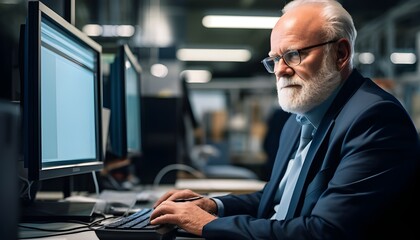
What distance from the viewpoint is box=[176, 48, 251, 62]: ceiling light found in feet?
35.3

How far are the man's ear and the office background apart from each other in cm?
88

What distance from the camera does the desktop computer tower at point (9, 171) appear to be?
49cm

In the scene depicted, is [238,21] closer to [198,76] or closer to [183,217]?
[183,217]

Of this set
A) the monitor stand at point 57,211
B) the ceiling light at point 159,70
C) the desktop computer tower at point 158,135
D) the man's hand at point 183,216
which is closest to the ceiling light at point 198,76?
the ceiling light at point 159,70

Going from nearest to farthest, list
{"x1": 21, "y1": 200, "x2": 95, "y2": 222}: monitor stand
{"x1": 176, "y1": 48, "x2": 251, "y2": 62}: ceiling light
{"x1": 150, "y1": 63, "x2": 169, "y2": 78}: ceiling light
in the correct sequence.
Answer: {"x1": 21, "y1": 200, "x2": 95, "y2": 222}: monitor stand
{"x1": 150, "y1": 63, "x2": 169, "y2": 78}: ceiling light
{"x1": 176, "y1": 48, "x2": 251, "y2": 62}: ceiling light

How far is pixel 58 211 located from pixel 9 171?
834 mm

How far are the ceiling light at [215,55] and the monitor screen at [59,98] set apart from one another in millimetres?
9022

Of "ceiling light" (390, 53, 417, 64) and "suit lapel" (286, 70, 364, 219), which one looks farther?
"ceiling light" (390, 53, 417, 64)

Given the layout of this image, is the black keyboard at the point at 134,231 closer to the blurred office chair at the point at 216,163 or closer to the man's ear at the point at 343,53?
the man's ear at the point at 343,53

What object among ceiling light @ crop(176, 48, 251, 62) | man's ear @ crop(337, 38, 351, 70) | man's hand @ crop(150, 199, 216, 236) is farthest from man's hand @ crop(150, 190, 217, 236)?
ceiling light @ crop(176, 48, 251, 62)

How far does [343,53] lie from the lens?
4.18 ft

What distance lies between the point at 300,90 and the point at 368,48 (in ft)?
23.0

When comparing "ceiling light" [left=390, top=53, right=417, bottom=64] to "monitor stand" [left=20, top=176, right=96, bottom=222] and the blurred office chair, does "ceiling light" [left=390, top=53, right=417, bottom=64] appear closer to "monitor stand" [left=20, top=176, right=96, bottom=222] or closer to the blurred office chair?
the blurred office chair

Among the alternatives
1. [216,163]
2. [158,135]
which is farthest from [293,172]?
[216,163]
